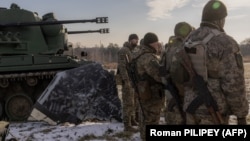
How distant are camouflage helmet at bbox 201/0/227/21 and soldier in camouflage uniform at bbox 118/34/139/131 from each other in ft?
14.3

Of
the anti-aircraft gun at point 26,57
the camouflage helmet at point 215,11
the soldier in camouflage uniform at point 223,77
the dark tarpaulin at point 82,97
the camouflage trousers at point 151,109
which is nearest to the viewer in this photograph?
the soldier in camouflage uniform at point 223,77

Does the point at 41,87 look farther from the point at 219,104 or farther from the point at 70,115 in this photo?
the point at 219,104

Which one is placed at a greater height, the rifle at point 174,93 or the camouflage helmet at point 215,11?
the camouflage helmet at point 215,11

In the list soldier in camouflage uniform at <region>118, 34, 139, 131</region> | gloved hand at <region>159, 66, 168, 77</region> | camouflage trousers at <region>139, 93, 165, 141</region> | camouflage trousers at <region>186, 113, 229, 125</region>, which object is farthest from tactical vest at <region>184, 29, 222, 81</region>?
soldier in camouflage uniform at <region>118, 34, 139, 131</region>

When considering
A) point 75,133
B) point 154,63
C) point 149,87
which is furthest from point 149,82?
point 75,133

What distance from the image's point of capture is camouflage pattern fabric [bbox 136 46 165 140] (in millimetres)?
6547

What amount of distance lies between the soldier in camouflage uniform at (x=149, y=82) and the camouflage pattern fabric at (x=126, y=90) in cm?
187

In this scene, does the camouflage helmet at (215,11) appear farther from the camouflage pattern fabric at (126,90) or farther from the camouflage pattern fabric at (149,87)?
the camouflage pattern fabric at (126,90)

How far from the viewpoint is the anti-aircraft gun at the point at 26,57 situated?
11.9 m

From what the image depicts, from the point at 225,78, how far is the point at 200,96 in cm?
32

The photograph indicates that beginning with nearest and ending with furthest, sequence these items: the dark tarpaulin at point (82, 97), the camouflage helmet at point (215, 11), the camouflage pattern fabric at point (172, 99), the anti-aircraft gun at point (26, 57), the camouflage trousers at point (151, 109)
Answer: the camouflage helmet at point (215, 11) → the camouflage pattern fabric at point (172, 99) → the camouflage trousers at point (151, 109) → the dark tarpaulin at point (82, 97) → the anti-aircraft gun at point (26, 57)

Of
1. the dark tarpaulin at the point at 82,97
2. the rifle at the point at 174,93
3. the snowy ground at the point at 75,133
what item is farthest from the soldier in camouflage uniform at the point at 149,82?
the dark tarpaulin at the point at 82,97

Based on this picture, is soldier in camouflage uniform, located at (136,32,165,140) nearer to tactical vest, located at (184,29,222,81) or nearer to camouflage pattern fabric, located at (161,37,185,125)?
camouflage pattern fabric, located at (161,37,185,125)

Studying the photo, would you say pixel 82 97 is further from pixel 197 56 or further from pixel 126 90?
pixel 197 56
